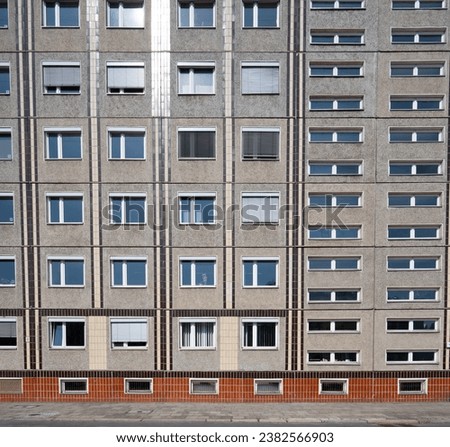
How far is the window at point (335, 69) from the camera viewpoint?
1223 centimetres

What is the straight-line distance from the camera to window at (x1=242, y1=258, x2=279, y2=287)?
40.1 feet

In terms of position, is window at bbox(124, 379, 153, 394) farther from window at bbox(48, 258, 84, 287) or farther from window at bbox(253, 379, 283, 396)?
window at bbox(48, 258, 84, 287)

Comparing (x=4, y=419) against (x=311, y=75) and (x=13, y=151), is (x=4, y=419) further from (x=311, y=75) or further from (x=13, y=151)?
(x=311, y=75)

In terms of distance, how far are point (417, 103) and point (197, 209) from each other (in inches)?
406

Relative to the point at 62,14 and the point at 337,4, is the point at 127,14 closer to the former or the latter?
the point at 62,14

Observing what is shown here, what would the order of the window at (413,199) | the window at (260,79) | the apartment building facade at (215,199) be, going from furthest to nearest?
the window at (413,199)
the window at (260,79)
the apartment building facade at (215,199)

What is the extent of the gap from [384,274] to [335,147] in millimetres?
5731

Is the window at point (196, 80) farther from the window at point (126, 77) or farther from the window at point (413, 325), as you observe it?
the window at point (413, 325)

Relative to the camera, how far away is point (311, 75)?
480 inches

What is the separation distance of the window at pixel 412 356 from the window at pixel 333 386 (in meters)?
2.14

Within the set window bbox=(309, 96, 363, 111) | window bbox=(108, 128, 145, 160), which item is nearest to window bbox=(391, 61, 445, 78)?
window bbox=(309, 96, 363, 111)

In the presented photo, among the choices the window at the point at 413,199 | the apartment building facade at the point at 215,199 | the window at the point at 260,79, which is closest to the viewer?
the apartment building facade at the point at 215,199

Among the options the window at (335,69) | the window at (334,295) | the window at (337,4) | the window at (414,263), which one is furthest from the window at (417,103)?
the window at (334,295)

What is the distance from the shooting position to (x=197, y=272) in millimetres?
12227
